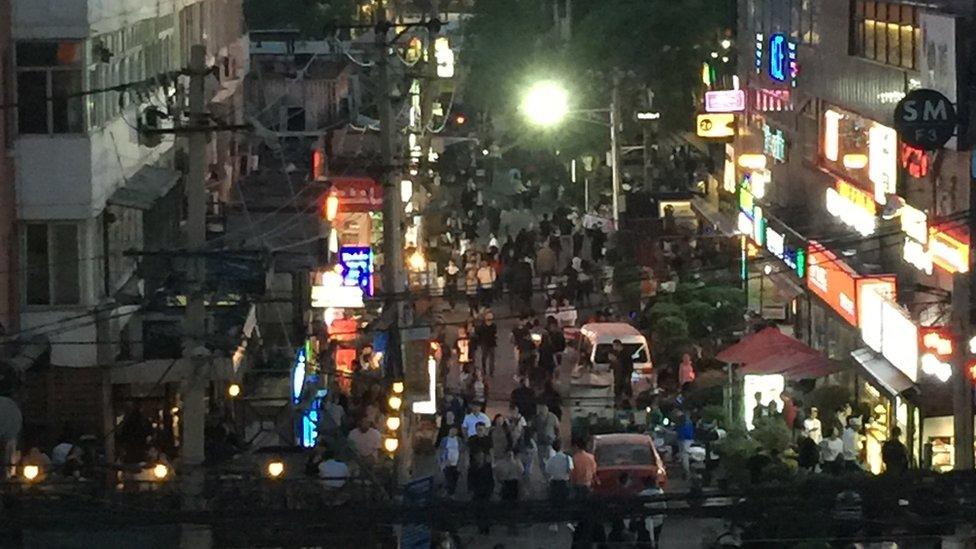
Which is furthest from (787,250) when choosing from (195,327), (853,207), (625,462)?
(195,327)

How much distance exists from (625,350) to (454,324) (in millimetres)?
5340

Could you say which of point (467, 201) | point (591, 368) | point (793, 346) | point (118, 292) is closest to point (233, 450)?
point (118, 292)

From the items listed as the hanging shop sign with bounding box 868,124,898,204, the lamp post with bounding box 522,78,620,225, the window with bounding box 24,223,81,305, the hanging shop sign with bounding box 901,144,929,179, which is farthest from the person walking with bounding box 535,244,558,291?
the window with bounding box 24,223,81,305

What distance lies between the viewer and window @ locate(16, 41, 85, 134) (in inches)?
1121

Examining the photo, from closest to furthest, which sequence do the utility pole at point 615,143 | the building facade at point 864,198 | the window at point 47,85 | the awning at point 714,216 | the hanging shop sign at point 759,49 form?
the window at point 47,85 → the building facade at point 864,198 → the hanging shop sign at point 759,49 → the awning at point 714,216 → the utility pole at point 615,143

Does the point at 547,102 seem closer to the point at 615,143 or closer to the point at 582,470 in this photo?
the point at 615,143

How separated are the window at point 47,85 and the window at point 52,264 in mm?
1254

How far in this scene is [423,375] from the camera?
117 feet

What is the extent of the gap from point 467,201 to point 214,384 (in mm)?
31276

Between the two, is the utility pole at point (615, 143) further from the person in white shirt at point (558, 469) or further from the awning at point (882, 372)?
the person in white shirt at point (558, 469)

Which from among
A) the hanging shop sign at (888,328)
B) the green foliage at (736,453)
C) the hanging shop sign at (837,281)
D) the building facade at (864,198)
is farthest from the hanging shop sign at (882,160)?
the green foliage at (736,453)

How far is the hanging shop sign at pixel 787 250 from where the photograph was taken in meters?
40.5

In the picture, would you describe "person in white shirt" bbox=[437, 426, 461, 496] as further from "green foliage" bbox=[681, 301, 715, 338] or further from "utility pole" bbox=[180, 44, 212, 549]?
"green foliage" bbox=[681, 301, 715, 338]

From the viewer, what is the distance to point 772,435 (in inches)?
1264
